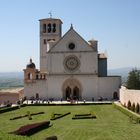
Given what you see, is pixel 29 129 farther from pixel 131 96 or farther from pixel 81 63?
pixel 81 63

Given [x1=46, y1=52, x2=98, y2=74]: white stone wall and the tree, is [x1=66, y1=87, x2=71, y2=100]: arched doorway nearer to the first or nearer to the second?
[x1=46, y1=52, x2=98, y2=74]: white stone wall

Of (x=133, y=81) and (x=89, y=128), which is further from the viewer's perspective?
(x=133, y=81)

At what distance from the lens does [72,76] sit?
2359 inches

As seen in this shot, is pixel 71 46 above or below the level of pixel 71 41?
below

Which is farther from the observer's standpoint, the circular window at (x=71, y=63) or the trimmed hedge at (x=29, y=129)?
the circular window at (x=71, y=63)

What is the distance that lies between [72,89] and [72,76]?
6.31ft

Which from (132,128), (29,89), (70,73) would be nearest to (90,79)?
(70,73)

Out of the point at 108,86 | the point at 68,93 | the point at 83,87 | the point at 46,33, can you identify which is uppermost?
the point at 46,33

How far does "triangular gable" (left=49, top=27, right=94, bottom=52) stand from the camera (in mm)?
59438

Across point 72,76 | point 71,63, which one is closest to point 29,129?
point 72,76

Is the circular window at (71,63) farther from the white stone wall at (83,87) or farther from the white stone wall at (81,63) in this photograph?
the white stone wall at (83,87)

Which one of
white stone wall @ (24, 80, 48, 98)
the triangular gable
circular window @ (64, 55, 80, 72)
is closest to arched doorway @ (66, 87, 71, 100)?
circular window @ (64, 55, 80, 72)

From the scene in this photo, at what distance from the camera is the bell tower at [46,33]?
66.5 m

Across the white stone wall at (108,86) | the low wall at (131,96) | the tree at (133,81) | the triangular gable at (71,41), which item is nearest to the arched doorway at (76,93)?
the white stone wall at (108,86)
